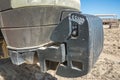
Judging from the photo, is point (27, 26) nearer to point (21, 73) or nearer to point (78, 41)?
point (78, 41)

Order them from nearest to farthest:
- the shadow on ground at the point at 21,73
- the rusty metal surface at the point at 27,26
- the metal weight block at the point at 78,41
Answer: the metal weight block at the point at 78,41 < the rusty metal surface at the point at 27,26 < the shadow on ground at the point at 21,73

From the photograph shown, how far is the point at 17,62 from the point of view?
2.36 m

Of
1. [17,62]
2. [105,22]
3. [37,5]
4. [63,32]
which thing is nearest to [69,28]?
[63,32]

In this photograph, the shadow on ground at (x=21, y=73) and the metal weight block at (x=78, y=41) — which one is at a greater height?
the metal weight block at (x=78, y=41)

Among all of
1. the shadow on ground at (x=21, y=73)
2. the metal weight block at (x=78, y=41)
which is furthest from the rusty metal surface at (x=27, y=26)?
the shadow on ground at (x=21, y=73)

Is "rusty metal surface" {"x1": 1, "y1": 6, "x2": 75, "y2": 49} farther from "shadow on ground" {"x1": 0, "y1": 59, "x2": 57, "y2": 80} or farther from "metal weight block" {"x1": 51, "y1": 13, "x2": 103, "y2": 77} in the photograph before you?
"shadow on ground" {"x1": 0, "y1": 59, "x2": 57, "y2": 80}

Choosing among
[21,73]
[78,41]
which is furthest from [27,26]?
[21,73]

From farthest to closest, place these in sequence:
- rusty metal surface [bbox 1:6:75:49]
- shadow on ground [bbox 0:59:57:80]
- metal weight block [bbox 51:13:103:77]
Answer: shadow on ground [bbox 0:59:57:80]
rusty metal surface [bbox 1:6:75:49]
metal weight block [bbox 51:13:103:77]

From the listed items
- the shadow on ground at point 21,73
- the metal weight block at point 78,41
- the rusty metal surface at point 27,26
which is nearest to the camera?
the metal weight block at point 78,41

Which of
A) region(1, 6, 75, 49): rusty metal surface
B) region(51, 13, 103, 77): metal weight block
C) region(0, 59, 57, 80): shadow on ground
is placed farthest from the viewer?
region(0, 59, 57, 80): shadow on ground

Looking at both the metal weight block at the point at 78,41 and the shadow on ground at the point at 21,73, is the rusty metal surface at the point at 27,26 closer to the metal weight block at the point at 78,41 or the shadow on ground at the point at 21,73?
the metal weight block at the point at 78,41

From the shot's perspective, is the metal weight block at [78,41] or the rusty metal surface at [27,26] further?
the rusty metal surface at [27,26]

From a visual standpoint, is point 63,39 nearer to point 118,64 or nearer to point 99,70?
point 99,70

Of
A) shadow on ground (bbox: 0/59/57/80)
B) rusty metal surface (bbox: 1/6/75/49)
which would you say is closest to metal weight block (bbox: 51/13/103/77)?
rusty metal surface (bbox: 1/6/75/49)
